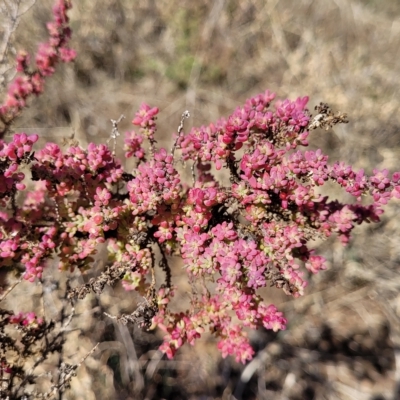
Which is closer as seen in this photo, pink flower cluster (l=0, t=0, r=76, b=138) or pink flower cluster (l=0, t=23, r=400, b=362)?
pink flower cluster (l=0, t=23, r=400, b=362)

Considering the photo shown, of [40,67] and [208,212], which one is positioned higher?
[40,67]

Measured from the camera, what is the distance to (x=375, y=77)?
455 centimetres

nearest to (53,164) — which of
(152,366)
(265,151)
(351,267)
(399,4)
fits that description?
(265,151)

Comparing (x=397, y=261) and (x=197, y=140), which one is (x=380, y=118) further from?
(x=197, y=140)

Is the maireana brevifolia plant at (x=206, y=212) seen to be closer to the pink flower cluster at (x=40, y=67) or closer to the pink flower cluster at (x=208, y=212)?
the pink flower cluster at (x=208, y=212)

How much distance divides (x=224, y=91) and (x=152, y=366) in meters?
3.58

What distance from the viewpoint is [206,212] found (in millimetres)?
1667

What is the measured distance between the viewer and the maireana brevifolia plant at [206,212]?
1.57 metres

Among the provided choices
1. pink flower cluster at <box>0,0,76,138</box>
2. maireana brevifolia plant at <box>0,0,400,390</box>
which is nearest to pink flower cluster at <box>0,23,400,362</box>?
maireana brevifolia plant at <box>0,0,400,390</box>

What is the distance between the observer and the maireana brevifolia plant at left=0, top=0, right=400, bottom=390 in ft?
5.14

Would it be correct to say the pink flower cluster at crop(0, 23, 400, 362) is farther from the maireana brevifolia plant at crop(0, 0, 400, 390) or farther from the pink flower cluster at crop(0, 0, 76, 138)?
the pink flower cluster at crop(0, 0, 76, 138)

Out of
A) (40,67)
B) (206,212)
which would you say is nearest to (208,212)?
(206,212)

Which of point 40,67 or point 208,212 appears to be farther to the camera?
point 40,67

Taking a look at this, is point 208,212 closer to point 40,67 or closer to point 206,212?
point 206,212
